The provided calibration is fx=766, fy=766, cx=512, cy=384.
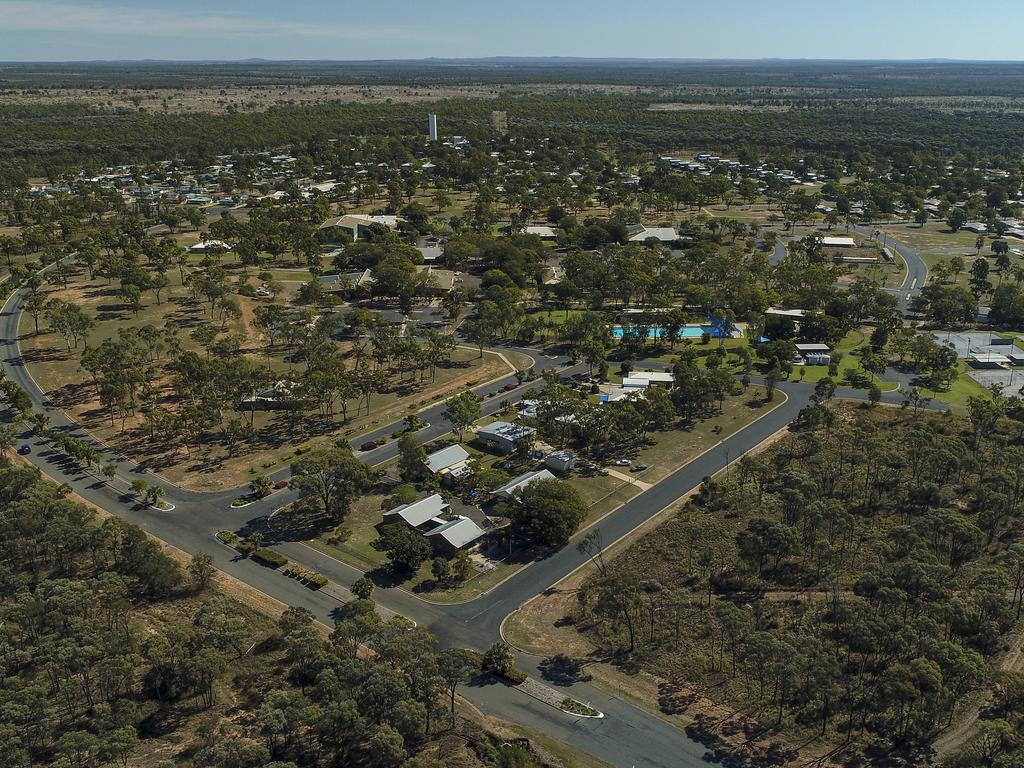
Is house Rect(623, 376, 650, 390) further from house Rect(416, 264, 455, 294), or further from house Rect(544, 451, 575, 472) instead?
house Rect(416, 264, 455, 294)

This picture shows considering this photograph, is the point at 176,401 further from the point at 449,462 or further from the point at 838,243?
the point at 838,243

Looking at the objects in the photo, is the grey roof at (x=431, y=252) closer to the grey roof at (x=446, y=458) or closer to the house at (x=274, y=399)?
the house at (x=274, y=399)

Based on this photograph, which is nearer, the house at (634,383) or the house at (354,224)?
the house at (634,383)

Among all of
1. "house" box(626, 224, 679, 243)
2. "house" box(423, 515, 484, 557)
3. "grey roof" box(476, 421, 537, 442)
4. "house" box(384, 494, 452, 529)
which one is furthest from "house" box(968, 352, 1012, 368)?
"house" box(384, 494, 452, 529)

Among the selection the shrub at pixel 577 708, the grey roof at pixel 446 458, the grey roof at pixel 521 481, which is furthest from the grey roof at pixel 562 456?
the shrub at pixel 577 708

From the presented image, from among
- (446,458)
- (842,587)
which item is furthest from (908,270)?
(446,458)
